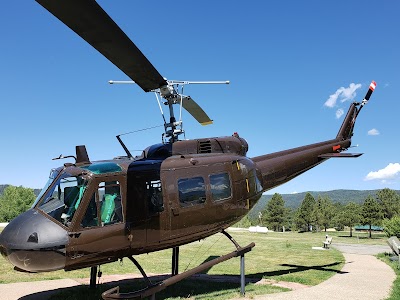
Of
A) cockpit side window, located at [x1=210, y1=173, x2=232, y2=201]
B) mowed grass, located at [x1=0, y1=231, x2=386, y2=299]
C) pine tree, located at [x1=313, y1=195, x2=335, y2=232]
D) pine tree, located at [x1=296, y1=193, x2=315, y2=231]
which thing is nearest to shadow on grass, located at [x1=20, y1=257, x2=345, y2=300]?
mowed grass, located at [x1=0, y1=231, x2=386, y2=299]

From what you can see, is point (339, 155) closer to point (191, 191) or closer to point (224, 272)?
point (224, 272)

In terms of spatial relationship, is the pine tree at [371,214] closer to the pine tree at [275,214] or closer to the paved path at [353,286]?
the pine tree at [275,214]

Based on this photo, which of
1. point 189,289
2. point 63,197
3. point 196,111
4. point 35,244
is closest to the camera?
point 35,244

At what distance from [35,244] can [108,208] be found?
1562mm

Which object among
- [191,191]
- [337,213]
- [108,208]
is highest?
[191,191]

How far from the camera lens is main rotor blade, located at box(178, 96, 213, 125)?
10154mm

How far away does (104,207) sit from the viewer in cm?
707

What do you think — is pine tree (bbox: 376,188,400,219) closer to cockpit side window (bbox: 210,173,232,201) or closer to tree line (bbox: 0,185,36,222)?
cockpit side window (bbox: 210,173,232,201)

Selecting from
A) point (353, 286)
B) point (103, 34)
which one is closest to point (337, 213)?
point (353, 286)

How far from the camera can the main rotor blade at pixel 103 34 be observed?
4043mm

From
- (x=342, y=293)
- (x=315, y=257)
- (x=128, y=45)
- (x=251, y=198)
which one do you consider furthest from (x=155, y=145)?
(x=315, y=257)

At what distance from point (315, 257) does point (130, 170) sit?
42.8ft

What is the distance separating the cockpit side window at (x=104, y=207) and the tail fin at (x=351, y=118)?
11292mm

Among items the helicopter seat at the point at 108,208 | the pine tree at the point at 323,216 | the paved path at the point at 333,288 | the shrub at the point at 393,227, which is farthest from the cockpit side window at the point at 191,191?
the pine tree at the point at 323,216
